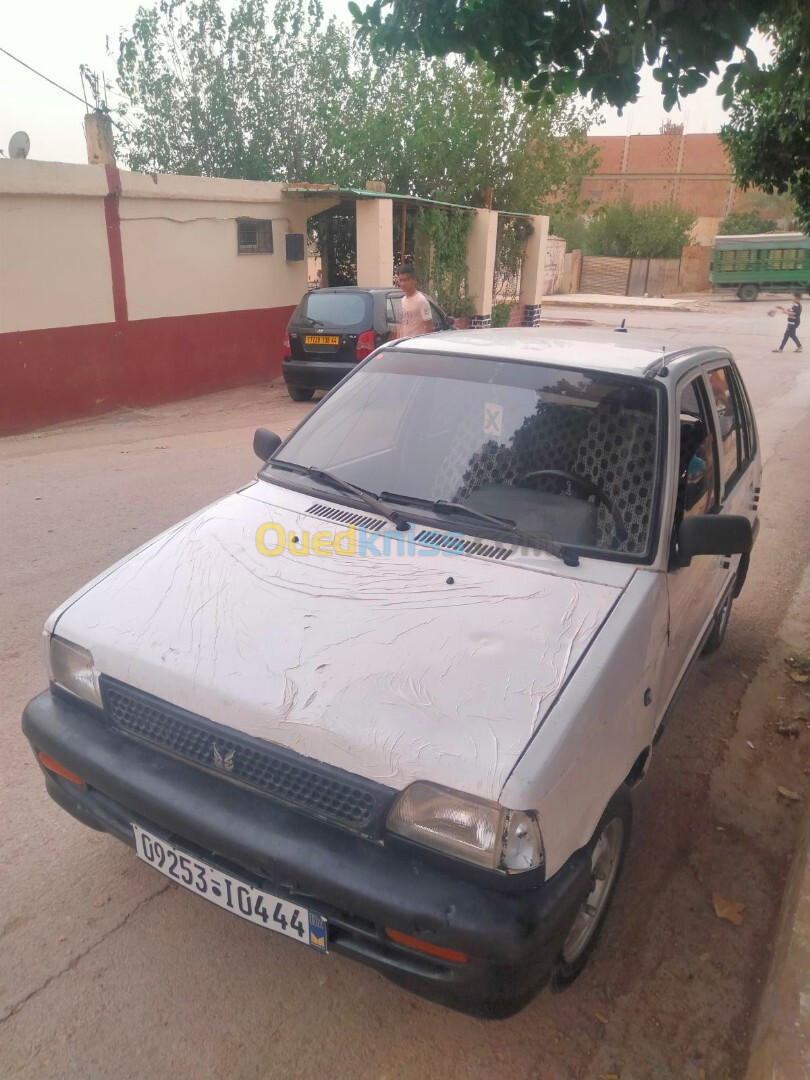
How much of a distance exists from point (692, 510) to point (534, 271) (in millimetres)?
19925

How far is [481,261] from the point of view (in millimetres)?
18578

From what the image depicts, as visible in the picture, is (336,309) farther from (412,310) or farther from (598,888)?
(598,888)

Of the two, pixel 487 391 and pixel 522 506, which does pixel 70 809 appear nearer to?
pixel 522 506

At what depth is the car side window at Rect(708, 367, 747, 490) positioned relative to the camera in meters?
3.63

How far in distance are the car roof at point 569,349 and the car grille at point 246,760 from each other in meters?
1.85

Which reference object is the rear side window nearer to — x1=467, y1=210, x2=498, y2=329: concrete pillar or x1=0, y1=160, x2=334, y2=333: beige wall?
x1=0, y1=160, x2=334, y2=333: beige wall

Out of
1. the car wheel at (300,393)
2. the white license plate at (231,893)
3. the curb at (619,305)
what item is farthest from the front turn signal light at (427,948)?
the curb at (619,305)

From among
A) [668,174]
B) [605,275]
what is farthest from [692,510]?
[668,174]

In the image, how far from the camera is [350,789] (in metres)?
1.98

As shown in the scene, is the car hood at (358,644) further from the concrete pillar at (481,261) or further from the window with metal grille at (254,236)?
the concrete pillar at (481,261)

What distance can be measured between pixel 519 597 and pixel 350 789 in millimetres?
791

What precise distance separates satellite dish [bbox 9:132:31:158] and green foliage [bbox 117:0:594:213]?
13.0 metres

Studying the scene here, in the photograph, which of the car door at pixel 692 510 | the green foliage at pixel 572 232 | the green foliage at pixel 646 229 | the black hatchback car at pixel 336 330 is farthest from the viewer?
the green foliage at pixel 572 232

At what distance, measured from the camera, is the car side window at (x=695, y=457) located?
2916mm
